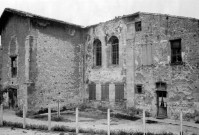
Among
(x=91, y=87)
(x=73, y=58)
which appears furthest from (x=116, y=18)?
(x=91, y=87)

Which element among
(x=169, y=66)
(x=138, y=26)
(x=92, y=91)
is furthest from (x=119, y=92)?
(x=138, y=26)

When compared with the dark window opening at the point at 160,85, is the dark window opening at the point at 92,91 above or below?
below

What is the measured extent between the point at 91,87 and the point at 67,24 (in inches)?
230

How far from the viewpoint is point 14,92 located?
59.9 feet

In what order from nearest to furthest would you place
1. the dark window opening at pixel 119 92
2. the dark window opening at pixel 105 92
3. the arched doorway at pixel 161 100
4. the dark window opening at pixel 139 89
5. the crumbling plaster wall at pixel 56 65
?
1. the arched doorway at pixel 161 100
2. the dark window opening at pixel 139 89
3. the crumbling plaster wall at pixel 56 65
4. the dark window opening at pixel 119 92
5. the dark window opening at pixel 105 92

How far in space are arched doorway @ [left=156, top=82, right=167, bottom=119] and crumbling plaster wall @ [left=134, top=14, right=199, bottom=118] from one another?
264 mm

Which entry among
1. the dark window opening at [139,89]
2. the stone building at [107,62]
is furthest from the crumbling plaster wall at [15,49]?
the dark window opening at [139,89]

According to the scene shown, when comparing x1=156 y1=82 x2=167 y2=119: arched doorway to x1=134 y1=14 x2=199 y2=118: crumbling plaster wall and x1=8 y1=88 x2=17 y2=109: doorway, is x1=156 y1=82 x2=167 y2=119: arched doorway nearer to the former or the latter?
x1=134 y1=14 x2=199 y2=118: crumbling plaster wall

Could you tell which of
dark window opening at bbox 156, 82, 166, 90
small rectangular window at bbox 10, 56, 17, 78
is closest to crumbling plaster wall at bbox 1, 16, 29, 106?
small rectangular window at bbox 10, 56, 17, 78

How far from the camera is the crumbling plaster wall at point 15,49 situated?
57.0 ft

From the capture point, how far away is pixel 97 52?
2002 centimetres

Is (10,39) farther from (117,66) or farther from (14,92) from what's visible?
(117,66)

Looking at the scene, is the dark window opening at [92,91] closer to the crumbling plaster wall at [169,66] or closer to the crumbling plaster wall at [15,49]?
the crumbling plaster wall at [169,66]

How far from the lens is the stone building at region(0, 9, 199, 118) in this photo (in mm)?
14414
